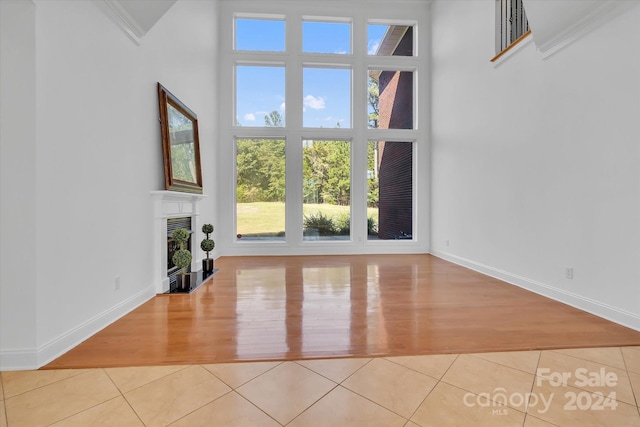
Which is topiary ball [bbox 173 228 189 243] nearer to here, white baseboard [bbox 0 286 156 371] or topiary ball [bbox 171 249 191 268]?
topiary ball [bbox 171 249 191 268]

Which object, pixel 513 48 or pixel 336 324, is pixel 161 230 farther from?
pixel 513 48

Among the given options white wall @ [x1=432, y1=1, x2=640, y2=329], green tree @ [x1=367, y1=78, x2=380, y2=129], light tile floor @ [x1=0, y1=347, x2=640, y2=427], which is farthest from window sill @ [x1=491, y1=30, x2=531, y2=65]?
light tile floor @ [x1=0, y1=347, x2=640, y2=427]

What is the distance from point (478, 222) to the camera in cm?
466

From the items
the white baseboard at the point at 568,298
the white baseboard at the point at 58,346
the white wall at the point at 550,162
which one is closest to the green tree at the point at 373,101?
the white wall at the point at 550,162

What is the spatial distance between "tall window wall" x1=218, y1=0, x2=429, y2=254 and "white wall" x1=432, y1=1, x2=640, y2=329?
1.07m

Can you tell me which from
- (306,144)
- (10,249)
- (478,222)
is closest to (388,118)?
(306,144)

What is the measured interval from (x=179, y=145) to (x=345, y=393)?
3598 millimetres

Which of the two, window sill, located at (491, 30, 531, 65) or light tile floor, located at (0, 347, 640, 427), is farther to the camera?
window sill, located at (491, 30, 531, 65)

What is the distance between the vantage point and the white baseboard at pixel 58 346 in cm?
188

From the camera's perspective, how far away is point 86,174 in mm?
2375

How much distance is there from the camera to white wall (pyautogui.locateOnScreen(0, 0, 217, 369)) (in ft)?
6.39

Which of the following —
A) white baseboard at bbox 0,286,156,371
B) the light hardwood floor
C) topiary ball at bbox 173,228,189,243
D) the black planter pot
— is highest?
topiary ball at bbox 173,228,189,243

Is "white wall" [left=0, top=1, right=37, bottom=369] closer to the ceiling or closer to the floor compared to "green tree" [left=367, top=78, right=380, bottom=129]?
closer to the floor

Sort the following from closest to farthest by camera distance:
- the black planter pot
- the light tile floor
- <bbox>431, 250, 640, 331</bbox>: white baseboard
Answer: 1. the light tile floor
2. <bbox>431, 250, 640, 331</bbox>: white baseboard
3. the black planter pot
